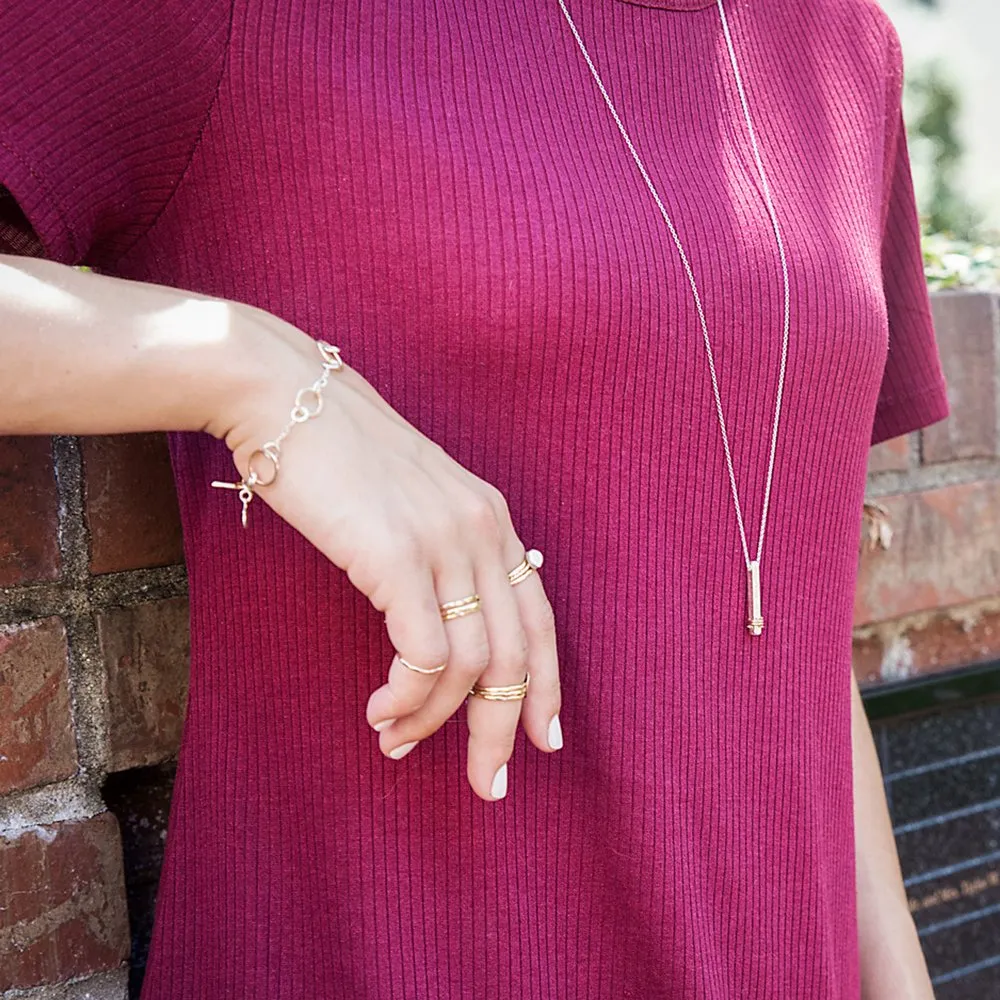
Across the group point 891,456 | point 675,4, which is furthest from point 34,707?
point 891,456

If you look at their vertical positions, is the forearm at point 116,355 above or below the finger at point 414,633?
above

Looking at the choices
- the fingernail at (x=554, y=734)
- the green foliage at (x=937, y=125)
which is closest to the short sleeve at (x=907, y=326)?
the fingernail at (x=554, y=734)

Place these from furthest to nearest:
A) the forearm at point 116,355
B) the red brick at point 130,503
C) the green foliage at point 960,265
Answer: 1. the green foliage at point 960,265
2. the red brick at point 130,503
3. the forearm at point 116,355

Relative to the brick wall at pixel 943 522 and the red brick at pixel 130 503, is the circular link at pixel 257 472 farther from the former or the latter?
the brick wall at pixel 943 522

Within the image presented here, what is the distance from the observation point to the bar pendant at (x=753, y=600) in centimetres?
67

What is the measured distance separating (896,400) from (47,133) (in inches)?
26.1

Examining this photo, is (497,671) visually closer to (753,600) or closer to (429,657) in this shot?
(429,657)

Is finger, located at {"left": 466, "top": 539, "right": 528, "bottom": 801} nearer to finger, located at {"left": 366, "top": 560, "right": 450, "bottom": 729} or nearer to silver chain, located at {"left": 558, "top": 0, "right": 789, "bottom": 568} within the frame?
finger, located at {"left": 366, "top": 560, "right": 450, "bottom": 729}

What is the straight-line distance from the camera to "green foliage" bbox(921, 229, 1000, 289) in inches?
50.2

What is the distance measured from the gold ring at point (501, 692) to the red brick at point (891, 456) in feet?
2.23

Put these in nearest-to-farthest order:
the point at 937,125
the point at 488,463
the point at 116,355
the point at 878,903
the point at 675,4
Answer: the point at 116,355 < the point at 488,463 < the point at 675,4 < the point at 878,903 < the point at 937,125

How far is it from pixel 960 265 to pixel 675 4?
0.73 m

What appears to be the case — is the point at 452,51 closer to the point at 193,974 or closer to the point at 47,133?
the point at 47,133

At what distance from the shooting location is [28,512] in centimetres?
64
